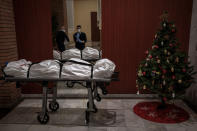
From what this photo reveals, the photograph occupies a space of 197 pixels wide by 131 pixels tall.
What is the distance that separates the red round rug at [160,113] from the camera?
10.2 feet

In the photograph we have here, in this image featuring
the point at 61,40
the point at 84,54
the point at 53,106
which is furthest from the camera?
the point at 61,40

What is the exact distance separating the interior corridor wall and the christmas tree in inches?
30.9

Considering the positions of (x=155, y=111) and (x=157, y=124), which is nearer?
(x=157, y=124)

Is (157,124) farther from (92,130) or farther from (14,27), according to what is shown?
(14,27)

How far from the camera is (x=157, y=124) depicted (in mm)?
2984

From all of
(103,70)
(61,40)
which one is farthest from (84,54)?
(103,70)

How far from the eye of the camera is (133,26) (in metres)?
3.95

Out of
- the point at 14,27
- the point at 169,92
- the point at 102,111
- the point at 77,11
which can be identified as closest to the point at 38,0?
the point at 14,27

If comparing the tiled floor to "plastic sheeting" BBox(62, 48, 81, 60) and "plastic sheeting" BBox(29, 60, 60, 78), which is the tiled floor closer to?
"plastic sheeting" BBox(29, 60, 60, 78)

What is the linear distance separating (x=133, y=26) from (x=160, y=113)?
186 centimetres

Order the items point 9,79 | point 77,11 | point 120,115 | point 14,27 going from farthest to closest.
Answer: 1. point 77,11
2. point 14,27
3. point 120,115
4. point 9,79

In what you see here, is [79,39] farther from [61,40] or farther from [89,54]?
[89,54]

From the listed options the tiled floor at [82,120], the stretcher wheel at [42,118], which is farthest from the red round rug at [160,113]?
the stretcher wheel at [42,118]

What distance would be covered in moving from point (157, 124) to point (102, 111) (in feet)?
3.31
